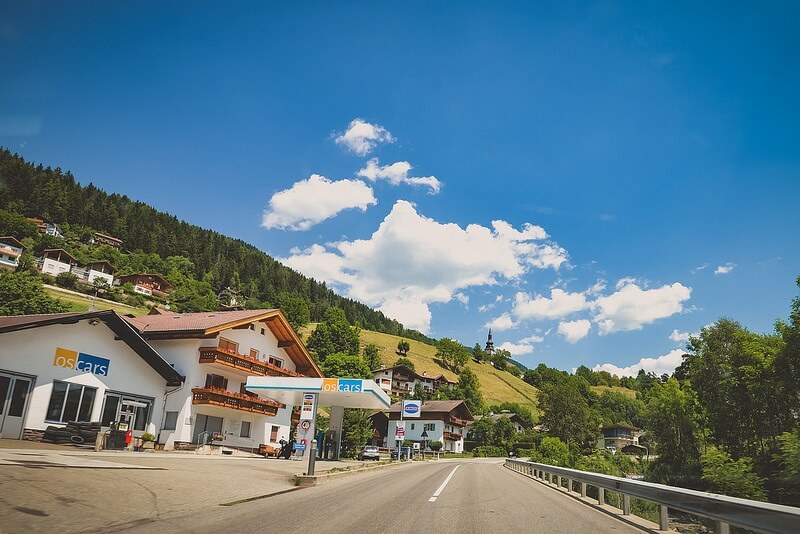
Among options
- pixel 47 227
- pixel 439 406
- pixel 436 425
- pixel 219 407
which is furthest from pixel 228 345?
pixel 47 227

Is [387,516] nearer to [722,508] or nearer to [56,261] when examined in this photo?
[722,508]

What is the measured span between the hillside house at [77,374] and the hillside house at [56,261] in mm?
81450

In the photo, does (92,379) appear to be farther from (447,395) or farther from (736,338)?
(447,395)

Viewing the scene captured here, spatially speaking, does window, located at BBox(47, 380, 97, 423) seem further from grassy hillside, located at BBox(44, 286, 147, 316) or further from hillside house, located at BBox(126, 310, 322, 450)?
grassy hillside, located at BBox(44, 286, 147, 316)

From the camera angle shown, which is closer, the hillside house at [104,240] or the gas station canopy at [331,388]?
the gas station canopy at [331,388]

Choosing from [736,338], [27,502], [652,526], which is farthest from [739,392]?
[27,502]

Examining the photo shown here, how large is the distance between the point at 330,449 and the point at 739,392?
40.8m

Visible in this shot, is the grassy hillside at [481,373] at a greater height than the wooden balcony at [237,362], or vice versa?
the grassy hillside at [481,373]

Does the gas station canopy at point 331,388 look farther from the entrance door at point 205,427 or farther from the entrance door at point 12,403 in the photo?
the entrance door at point 12,403

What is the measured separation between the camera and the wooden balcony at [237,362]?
3159 centimetres

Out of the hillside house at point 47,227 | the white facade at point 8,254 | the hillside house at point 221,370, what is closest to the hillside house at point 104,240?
the hillside house at point 47,227

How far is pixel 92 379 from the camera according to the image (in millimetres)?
25328

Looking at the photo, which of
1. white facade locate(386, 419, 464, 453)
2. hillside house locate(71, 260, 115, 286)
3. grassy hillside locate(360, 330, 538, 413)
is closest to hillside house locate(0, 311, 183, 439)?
white facade locate(386, 419, 464, 453)

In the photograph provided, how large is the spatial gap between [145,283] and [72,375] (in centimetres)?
9243
